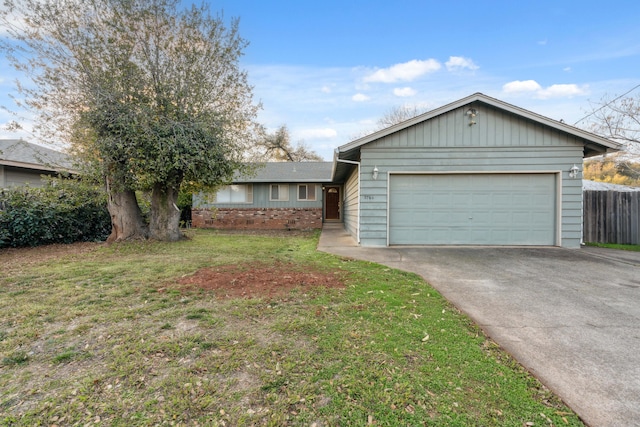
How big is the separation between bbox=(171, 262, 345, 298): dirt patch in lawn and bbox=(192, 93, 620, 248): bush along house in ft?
12.0

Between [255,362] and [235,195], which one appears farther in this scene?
[235,195]

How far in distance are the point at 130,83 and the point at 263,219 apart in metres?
9.12

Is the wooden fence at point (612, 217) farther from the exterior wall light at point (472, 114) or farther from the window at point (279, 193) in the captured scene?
the window at point (279, 193)

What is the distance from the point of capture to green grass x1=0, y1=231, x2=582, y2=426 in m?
1.72

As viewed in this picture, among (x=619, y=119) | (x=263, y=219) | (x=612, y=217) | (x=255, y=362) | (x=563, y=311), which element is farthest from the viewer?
(x=263, y=219)

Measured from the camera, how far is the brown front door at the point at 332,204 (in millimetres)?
18562

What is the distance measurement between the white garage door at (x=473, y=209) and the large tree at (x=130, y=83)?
18.0 ft

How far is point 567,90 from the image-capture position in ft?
43.8

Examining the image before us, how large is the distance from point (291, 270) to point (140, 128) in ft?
18.9

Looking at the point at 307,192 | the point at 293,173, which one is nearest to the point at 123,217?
the point at 307,192

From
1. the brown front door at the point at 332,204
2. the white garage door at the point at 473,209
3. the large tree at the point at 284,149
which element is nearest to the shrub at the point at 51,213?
the white garage door at the point at 473,209

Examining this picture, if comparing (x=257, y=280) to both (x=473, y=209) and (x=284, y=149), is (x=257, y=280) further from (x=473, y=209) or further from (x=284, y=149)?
(x=284, y=149)

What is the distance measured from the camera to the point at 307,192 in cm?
1595

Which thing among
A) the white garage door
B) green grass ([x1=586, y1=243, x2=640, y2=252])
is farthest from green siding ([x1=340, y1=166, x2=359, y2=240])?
green grass ([x1=586, y1=243, x2=640, y2=252])
